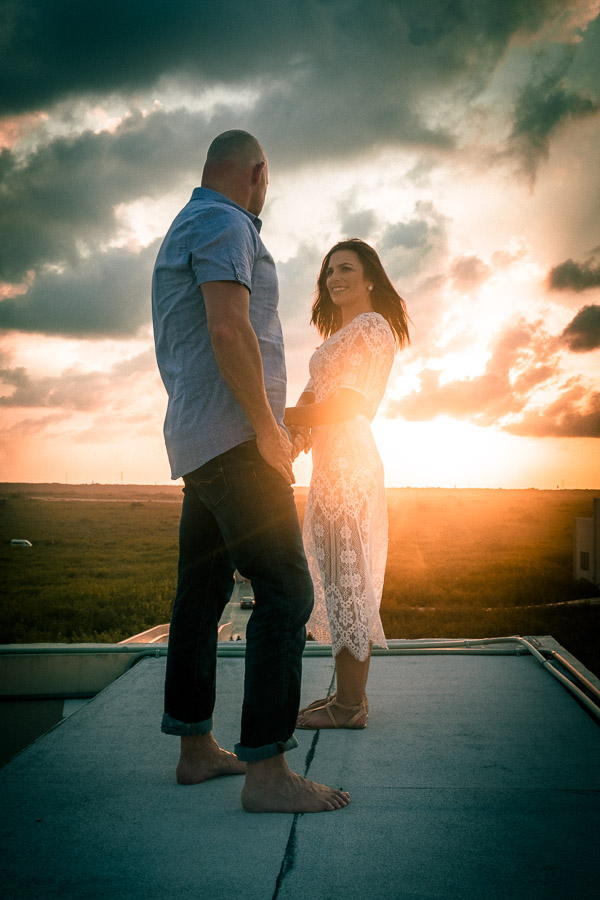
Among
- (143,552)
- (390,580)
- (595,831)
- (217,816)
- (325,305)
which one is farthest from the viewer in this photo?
(143,552)

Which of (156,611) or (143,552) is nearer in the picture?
(156,611)

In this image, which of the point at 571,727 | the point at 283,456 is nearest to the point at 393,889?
the point at 283,456

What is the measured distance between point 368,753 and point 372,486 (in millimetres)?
982

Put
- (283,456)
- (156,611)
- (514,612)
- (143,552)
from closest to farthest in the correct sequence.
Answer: (283,456) → (514,612) → (156,611) → (143,552)

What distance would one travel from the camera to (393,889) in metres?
1.12

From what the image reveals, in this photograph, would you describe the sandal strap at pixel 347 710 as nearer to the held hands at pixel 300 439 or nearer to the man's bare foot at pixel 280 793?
the man's bare foot at pixel 280 793

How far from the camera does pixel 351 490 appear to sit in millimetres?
2344

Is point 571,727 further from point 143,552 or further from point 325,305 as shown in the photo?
point 143,552

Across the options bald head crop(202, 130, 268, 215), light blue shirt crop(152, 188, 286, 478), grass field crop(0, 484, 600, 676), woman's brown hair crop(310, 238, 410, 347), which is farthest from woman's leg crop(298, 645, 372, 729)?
grass field crop(0, 484, 600, 676)

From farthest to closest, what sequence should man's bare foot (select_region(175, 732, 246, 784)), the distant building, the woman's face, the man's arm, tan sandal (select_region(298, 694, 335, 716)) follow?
1. the distant building
2. the woman's face
3. tan sandal (select_region(298, 694, 335, 716))
4. man's bare foot (select_region(175, 732, 246, 784))
5. the man's arm

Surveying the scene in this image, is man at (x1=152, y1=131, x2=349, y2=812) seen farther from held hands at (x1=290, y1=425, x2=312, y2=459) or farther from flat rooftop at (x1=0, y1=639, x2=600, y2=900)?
held hands at (x1=290, y1=425, x2=312, y2=459)

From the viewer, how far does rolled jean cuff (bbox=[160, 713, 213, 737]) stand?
1661 millimetres

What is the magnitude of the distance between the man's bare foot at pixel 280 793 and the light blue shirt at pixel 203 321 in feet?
2.58

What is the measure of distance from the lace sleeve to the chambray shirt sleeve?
2.68 feet
